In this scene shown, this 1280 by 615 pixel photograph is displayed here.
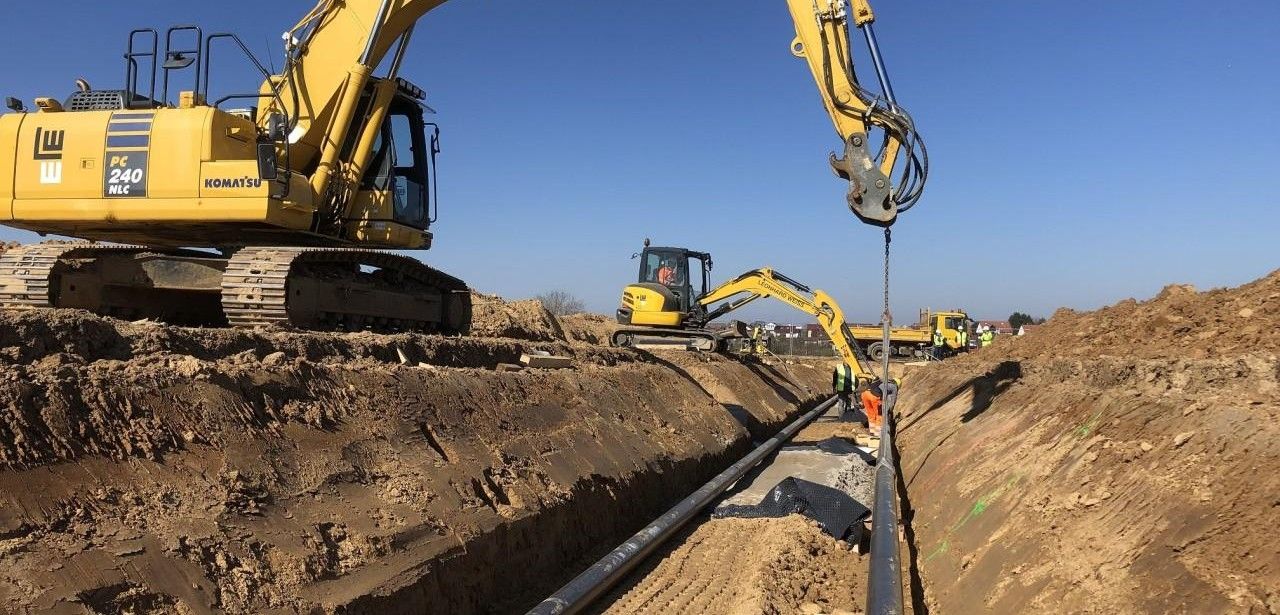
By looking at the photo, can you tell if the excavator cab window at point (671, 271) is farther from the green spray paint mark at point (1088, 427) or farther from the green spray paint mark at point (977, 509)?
the green spray paint mark at point (1088, 427)

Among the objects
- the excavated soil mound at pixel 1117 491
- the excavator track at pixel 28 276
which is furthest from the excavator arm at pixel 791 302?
the excavator track at pixel 28 276

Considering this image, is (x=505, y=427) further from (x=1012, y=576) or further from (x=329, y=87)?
(x=329, y=87)

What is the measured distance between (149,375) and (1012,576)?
4.97 m

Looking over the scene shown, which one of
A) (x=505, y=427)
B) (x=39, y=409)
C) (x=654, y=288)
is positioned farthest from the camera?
(x=654, y=288)

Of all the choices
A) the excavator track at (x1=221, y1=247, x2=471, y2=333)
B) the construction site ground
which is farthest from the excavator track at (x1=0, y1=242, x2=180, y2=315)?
the construction site ground

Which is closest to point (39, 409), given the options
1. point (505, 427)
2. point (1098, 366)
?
point (505, 427)

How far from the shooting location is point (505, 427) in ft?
23.4

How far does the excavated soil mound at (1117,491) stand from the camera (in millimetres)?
3473

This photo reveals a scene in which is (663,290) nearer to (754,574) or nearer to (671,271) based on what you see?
(671,271)

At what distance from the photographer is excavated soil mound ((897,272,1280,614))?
3473 millimetres

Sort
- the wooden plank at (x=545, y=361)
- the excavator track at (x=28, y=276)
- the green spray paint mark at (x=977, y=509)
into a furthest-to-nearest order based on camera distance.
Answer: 1. the wooden plank at (x=545, y=361)
2. the excavator track at (x=28, y=276)
3. the green spray paint mark at (x=977, y=509)

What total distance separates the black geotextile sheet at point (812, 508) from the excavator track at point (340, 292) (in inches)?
191

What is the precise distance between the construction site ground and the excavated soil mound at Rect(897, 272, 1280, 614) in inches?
0.7

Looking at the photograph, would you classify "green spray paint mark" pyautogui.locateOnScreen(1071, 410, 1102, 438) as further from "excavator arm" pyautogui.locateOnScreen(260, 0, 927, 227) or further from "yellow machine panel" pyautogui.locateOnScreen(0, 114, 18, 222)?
"yellow machine panel" pyautogui.locateOnScreen(0, 114, 18, 222)
